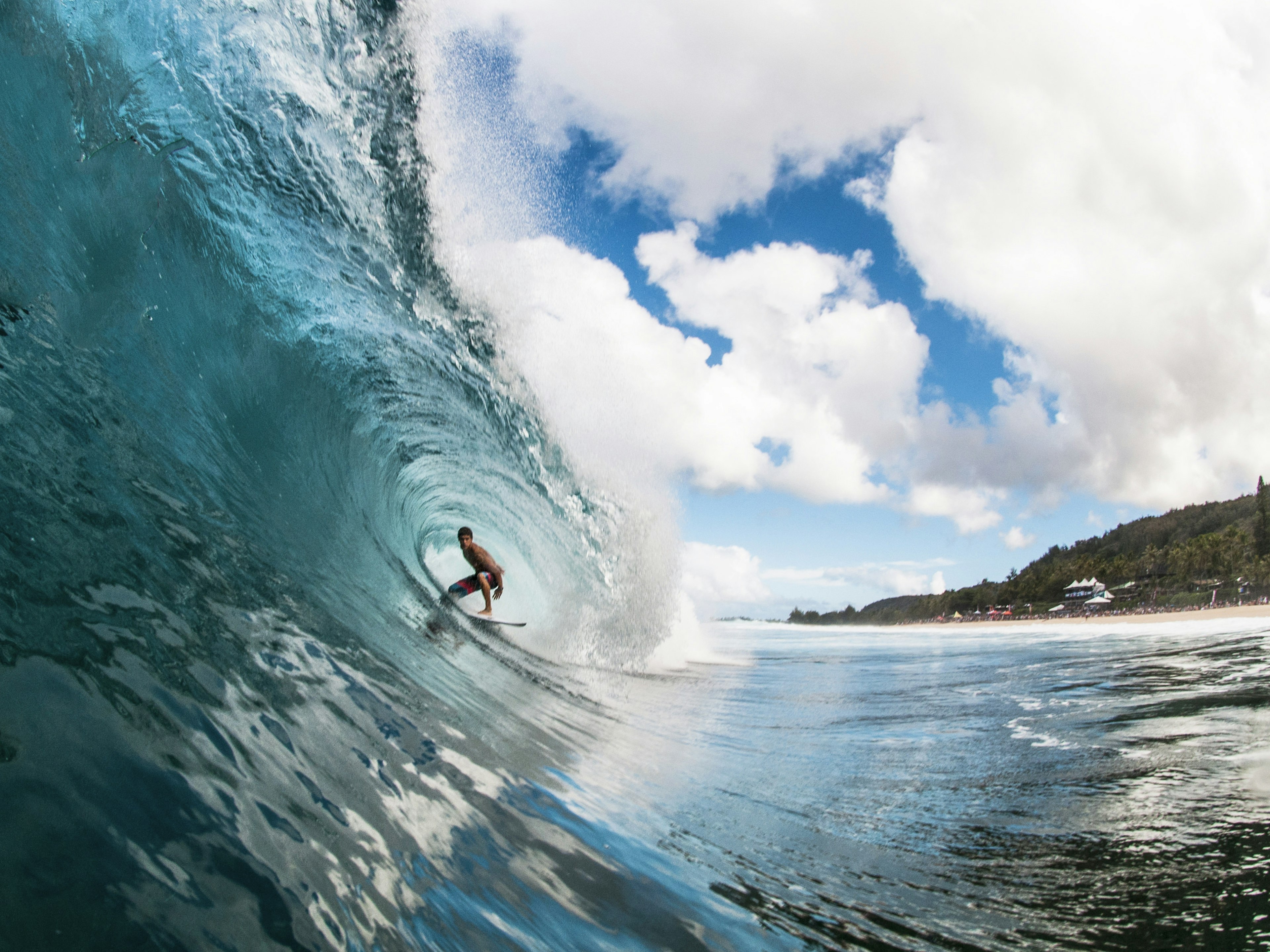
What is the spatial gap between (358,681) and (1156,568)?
258 feet

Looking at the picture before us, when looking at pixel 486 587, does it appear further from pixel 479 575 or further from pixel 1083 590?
pixel 1083 590

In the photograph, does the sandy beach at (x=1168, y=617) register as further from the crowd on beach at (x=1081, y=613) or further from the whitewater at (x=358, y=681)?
the whitewater at (x=358, y=681)

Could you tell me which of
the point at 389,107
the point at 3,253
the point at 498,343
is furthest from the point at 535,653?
the point at 389,107

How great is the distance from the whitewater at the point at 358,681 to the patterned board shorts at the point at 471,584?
0.42 meters

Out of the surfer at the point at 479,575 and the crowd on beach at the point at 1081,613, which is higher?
the crowd on beach at the point at 1081,613

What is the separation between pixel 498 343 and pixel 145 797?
7387 millimetres

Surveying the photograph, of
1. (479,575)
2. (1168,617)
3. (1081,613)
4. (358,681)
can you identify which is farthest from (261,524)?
(1081,613)

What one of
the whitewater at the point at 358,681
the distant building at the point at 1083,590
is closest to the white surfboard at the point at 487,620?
the whitewater at the point at 358,681

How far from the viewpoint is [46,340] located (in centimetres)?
424

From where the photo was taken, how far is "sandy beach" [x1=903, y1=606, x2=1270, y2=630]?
27.7 meters

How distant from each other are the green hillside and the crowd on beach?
112cm

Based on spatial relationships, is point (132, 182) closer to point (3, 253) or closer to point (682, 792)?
point (3, 253)

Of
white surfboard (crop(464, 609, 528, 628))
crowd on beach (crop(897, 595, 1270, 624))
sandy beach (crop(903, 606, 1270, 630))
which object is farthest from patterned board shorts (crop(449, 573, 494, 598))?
crowd on beach (crop(897, 595, 1270, 624))

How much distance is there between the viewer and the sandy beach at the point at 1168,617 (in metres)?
27.7
